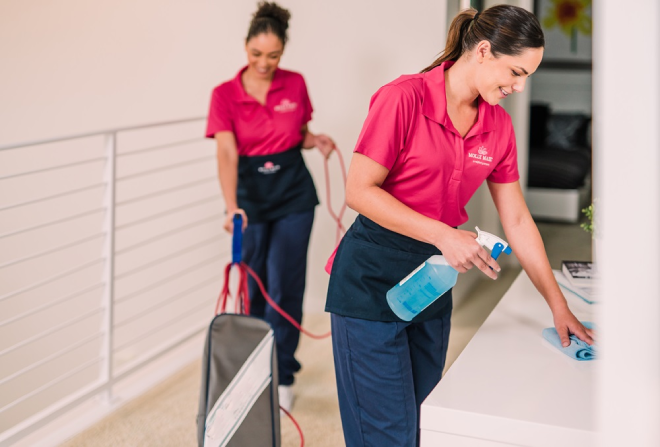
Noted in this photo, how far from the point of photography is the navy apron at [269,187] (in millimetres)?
2791

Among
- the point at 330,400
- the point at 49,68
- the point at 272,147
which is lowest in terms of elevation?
the point at 330,400

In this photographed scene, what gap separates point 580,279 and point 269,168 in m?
1.18

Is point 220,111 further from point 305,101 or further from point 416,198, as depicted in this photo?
point 416,198

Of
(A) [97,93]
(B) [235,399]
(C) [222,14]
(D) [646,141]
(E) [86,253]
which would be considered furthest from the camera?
(E) [86,253]

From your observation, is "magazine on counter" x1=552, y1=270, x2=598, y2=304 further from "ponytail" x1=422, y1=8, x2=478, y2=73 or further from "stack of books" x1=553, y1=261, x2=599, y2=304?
"ponytail" x1=422, y1=8, x2=478, y2=73

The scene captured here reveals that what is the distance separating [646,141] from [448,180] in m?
0.86

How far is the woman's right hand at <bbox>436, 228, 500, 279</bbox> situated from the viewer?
→ 1.32m

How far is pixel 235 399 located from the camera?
210 centimetres

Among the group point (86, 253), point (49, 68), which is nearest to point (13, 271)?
point (86, 253)

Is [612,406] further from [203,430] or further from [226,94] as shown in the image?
[226,94]

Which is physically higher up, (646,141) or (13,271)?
(646,141)

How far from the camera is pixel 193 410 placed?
2.79 metres

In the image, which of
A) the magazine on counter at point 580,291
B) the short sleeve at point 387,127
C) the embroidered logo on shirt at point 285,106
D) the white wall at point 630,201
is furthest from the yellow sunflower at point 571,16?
the white wall at point 630,201

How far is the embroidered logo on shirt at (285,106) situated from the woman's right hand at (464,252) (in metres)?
1.52
